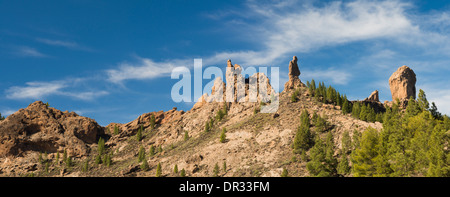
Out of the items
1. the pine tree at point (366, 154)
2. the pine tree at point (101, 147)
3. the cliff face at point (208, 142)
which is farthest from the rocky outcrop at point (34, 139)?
the pine tree at point (366, 154)

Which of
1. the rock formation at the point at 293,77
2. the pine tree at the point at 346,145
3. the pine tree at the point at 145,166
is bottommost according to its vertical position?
the pine tree at the point at 145,166

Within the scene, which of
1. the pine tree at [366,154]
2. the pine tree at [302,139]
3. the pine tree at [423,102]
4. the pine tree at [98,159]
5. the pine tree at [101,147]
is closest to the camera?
the pine tree at [366,154]

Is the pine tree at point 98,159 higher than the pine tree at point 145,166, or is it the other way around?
the pine tree at point 98,159

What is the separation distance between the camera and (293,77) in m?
184

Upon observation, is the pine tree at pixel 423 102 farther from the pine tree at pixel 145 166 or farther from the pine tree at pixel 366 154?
the pine tree at pixel 145 166

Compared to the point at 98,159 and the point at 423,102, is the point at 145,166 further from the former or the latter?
Result: the point at 423,102

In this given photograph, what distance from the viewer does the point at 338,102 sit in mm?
157125

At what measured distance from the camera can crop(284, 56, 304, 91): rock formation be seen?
7052 inches

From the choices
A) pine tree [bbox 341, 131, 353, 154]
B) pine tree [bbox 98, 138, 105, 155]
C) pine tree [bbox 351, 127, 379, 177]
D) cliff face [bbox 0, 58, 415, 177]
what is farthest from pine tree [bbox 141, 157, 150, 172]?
pine tree [bbox 351, 127, 379, 177]

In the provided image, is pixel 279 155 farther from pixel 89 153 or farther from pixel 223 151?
pixel 89 153

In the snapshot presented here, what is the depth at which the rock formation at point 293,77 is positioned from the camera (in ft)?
588

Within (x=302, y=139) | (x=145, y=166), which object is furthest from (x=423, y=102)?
(x=145, y=166)

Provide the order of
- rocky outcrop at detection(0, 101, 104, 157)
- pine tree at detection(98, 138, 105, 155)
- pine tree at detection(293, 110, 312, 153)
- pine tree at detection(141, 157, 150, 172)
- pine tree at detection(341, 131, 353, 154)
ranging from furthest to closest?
rocky outcrop at detection(0, 101, 104, 157) → pine tree at detection(98, 138, 105, 155) → pine tree at detection(141, 157, 150, 172) → pine tree at detection(293, 110, 312, 153) → pine tree at detection(341, 131, 353, 154)

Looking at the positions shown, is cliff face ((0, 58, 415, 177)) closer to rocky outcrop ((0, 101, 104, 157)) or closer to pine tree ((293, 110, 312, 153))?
rocky outcrop ((0, 101, 104, 157))
